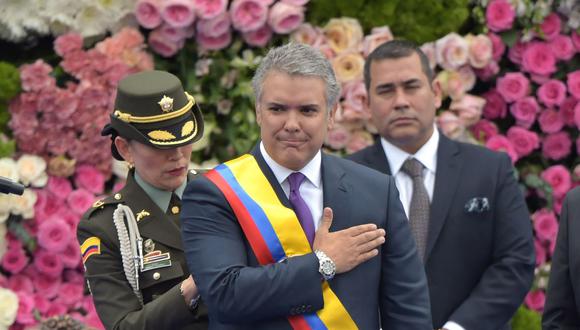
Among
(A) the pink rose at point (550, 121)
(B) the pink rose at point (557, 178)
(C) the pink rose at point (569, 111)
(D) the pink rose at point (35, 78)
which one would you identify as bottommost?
(B) the pink rose at point (557, 178)

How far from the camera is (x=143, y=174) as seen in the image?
173 inches

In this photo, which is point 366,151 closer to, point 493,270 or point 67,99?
point 493,270

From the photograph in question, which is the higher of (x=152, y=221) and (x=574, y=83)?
(x=152, y=221)

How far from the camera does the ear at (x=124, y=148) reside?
4.44 m

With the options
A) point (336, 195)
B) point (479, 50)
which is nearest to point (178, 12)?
point (479, 50)

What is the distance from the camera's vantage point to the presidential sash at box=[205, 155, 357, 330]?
3.53 meters

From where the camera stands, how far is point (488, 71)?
669 centimetres

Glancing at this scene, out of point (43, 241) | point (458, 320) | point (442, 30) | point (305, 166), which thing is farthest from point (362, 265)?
point (442, 30)

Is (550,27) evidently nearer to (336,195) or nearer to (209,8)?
(209,8)

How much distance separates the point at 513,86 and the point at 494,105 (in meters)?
0.16

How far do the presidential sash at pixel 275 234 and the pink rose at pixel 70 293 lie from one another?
2.69 meters

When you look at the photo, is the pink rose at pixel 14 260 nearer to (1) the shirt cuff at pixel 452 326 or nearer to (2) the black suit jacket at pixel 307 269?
(1) the shirt cuff at pixel 452 326

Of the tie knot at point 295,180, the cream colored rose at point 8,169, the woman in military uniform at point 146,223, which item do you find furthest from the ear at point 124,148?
the cream colored rose at point 8,169

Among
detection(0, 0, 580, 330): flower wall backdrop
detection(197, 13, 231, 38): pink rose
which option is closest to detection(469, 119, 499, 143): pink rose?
detection(0, 0, 580, 330): flower wall backdrop
